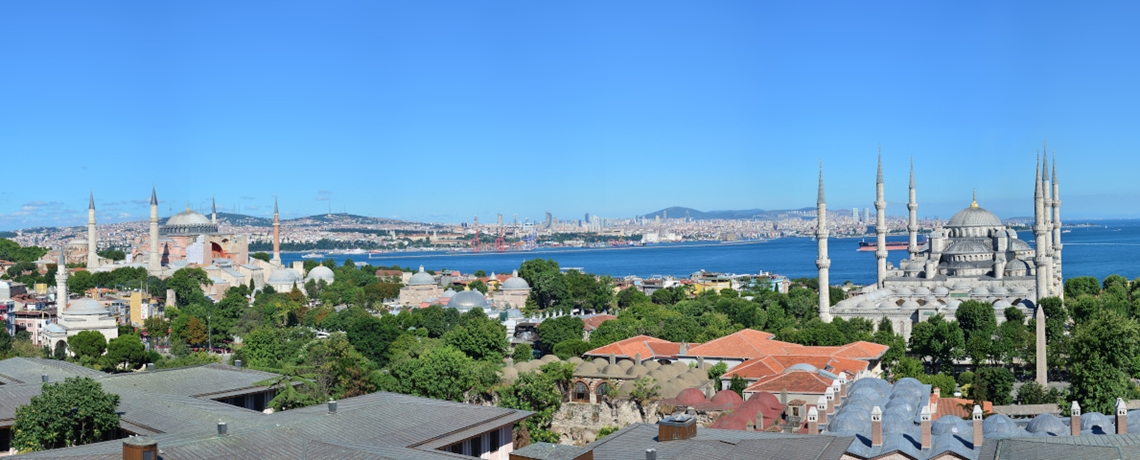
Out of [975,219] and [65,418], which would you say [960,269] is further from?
[65,418]

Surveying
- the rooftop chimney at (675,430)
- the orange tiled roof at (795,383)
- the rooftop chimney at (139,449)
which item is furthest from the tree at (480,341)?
the rooftop chimney at (139,449)

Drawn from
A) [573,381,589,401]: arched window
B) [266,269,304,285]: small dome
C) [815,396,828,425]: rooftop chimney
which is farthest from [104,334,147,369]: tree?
[266,269,304,285]: small dome

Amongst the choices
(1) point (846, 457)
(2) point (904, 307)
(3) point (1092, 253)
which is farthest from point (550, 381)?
(3) point (1092, 253)

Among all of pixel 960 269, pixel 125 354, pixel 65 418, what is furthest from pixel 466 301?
pixel 65 418

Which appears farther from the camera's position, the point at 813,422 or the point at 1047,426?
the point at 1047,426

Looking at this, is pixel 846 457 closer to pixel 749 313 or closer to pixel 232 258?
pixel 749 313

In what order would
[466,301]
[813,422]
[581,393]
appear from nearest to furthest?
1. [813,422]
2. [581,393]
3. [466,301]

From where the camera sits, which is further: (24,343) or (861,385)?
(24,343)

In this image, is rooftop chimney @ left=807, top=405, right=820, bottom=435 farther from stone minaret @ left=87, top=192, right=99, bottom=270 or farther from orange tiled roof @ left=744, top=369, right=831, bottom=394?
stone minaret @ left=87, top=192, right=99, bottom=270
